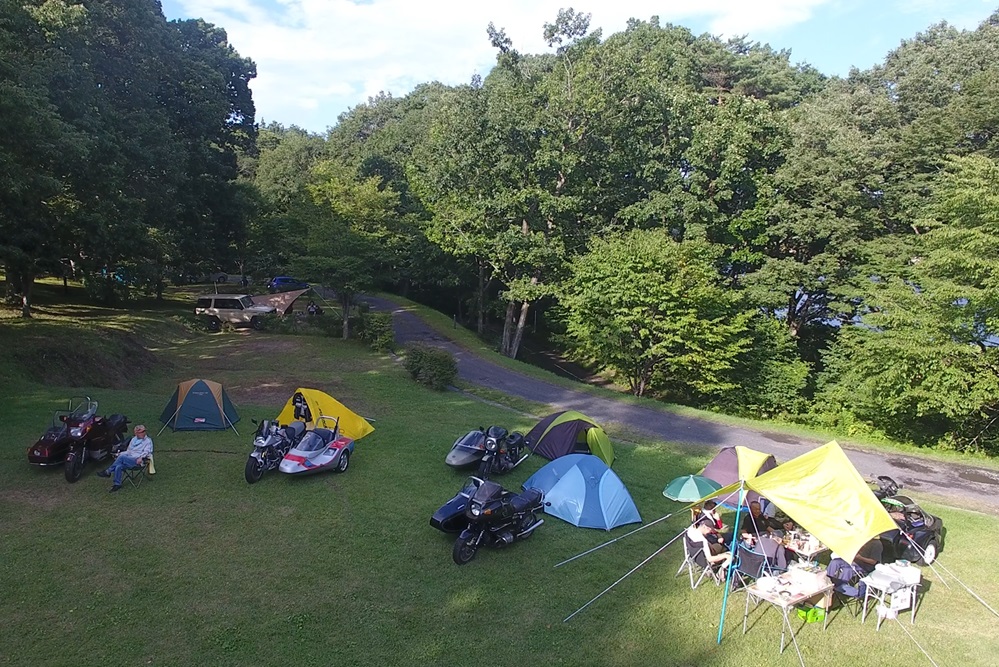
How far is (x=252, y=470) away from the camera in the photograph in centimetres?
1098

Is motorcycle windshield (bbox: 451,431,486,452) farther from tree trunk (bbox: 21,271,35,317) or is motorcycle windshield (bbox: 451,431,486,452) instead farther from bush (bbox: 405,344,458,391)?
tree trunk (bbox: 21,271,35,317)

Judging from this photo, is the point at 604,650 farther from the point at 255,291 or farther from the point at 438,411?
the point at 255,291

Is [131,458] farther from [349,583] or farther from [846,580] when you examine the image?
[846,580]

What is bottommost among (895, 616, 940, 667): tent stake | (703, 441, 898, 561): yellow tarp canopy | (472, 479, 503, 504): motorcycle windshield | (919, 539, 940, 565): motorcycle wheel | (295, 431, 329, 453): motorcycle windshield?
(295, 431, 329, 453): motorcycle windshield

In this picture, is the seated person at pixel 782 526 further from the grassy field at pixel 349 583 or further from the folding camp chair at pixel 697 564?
the grassy field at pixel 349 583

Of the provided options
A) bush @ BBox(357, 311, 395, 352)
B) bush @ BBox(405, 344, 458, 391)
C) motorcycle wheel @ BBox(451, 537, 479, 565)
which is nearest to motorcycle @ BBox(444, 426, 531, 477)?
→ motorcycle wheel @ BBox(451, 537, 479, 565)

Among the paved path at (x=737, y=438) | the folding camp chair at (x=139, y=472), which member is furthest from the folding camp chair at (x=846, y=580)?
Answer: the folding camp chair at (x=139, y=472)

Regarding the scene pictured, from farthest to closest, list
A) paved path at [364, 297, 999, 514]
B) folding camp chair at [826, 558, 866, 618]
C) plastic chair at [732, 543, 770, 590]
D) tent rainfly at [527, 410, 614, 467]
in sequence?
paved path at [364, 297, 999, 514]
tent rainfly at [527, 410, 614, 467]
plastic chair at [732, 543, 770, 590]
folding camp chair at [826, 558, 866, 618]

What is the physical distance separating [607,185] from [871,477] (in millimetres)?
17531

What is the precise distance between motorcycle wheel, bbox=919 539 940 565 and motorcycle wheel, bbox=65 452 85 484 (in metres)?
13.2

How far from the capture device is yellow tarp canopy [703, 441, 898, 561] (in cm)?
731

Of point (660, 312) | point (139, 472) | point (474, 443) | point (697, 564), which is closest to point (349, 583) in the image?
point (474, 443)

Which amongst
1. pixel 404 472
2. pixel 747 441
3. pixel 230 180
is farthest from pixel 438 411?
pixel 230 180

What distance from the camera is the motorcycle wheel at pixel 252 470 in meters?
11.0
